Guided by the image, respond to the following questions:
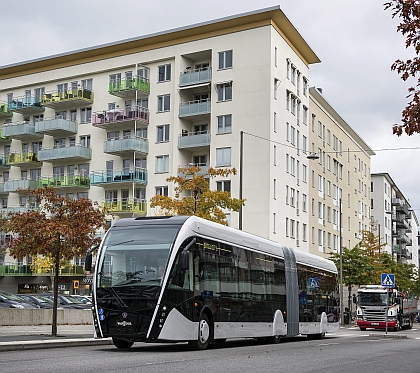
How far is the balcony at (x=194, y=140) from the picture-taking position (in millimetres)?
59469

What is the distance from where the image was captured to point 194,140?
5981 centimetres

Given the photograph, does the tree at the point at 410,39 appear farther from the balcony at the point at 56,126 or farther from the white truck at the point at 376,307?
the balcony at the point at 56,126

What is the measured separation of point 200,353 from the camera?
18.0 m

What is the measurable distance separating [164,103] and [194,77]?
12.6 feet

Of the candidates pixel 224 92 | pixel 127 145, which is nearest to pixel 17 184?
pixel 127 145

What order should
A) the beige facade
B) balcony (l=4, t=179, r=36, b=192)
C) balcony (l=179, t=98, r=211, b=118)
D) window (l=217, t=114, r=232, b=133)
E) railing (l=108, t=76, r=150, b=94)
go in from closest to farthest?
window (l=217, t=114, r=232, b=133) < balcony (l=179, t=98, r=211, b=118) < railing (l=108, t=76, r=150, b=94) < balcony (l=4, t=179, r=36, b=192) < the beige facade

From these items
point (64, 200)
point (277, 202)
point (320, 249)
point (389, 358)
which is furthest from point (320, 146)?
point (389, 358)

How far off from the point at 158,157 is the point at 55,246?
3718 cm

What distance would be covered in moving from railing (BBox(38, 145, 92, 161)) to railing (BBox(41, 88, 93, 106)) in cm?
419

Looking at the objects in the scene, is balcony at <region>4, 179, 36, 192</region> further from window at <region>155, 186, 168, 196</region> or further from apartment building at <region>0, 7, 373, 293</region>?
window at <region>155, 186, 168, 196</region>

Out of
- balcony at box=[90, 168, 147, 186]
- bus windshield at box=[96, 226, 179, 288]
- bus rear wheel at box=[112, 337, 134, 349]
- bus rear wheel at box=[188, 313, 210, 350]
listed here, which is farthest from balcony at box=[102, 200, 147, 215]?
bus windshield at box=[96, 226, 179, 288]

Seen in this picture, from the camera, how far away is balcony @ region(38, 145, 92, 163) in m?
64.9

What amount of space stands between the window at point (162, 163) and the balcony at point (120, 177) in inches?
48.5

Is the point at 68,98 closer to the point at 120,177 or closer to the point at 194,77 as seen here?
the point at 120,177
